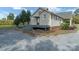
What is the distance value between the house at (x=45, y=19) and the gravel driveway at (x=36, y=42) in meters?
0.13

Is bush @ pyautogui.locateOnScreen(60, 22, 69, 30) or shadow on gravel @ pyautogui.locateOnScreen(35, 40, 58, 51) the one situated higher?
bush @ pyautogui.locateOnScreen(60, 22, 69, 30)

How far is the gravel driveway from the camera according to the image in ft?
7.09

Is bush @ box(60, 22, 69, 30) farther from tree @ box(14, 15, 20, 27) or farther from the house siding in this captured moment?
tree @ box(14, 15, 20, 27)

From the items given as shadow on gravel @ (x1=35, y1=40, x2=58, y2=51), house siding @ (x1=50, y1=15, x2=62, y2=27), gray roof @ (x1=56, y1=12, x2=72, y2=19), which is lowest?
shadow on gravel @ (x1=35, y1=40, x2=58, y2=51)

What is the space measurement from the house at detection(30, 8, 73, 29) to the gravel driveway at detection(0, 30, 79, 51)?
0.13 meters

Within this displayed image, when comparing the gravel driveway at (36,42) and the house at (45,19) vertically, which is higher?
the house at (45,19)

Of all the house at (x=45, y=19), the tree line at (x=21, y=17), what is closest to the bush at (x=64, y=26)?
the house at (x=45, y=19)

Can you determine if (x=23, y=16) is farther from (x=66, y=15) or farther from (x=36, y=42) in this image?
(x=66, y=15)

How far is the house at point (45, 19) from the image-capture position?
2.18 meters

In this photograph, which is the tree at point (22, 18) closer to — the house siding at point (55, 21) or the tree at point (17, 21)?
the tree at point (17, 21)

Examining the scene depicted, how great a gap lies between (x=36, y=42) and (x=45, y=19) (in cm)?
27

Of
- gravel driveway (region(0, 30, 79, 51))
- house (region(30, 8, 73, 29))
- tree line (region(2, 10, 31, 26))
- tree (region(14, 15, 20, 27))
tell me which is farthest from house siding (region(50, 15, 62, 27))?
tree (region(14, 15, 20, 27))
